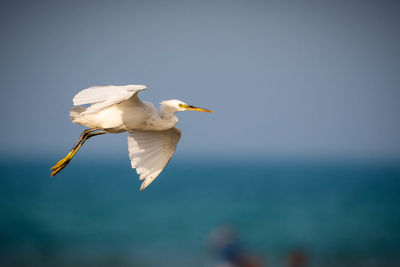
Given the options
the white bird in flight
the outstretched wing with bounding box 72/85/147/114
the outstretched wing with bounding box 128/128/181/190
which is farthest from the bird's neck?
the outstretched wing with bounding box 72/85/147/114

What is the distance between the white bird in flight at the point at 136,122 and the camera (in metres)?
6.40

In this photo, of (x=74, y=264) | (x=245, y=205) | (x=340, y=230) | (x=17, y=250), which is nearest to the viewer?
(x=74, y=264)

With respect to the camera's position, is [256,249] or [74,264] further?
[256,249]

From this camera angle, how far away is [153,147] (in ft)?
26.3

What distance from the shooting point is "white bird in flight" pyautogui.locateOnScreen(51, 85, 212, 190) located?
6402 mm

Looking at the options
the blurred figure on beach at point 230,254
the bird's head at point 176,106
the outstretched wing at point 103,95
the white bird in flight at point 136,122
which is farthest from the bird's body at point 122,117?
the blurred figure on beach at point 230,254

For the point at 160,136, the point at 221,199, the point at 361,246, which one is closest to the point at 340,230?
the point at 361,246

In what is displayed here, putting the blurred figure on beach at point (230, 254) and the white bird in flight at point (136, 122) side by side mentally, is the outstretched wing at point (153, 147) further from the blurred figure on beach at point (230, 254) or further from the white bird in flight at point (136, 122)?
the blurred figure on beach at point (230, 254)

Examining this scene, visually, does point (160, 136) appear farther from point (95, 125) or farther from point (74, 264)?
point (74, 264)

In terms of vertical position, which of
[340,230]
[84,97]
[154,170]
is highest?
[84,97]

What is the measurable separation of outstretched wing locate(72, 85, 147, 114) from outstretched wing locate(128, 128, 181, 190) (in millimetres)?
1534

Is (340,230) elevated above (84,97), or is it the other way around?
(84,97)

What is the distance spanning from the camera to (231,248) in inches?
276

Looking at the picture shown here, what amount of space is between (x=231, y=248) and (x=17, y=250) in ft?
61.6
